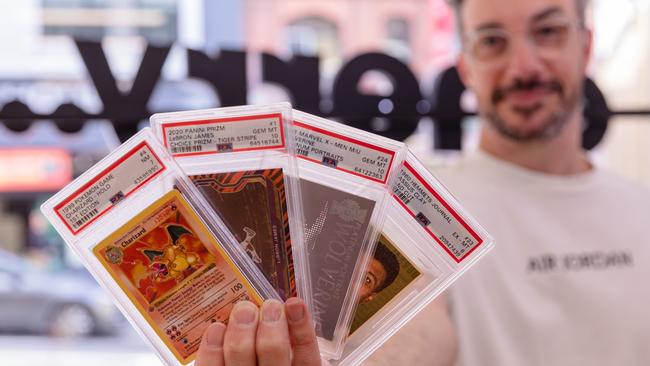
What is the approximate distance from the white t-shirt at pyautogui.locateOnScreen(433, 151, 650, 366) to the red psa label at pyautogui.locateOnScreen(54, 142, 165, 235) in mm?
774

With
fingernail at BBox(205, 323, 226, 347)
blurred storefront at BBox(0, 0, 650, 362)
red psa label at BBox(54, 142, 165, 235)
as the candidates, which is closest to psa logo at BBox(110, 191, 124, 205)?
red psa label at BBox(54, 142, 165, 235)

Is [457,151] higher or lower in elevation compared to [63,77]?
higher

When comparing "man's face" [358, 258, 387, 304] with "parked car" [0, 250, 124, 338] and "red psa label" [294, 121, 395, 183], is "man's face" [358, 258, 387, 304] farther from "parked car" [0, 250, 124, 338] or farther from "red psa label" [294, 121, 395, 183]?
"parked car" [0, 250, 124, 338]

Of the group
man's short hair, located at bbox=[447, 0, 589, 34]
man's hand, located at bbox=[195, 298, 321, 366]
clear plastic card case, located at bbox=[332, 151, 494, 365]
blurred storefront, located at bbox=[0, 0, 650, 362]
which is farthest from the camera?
blurred storefront, located at bbox=[0, 0, 650, 362]

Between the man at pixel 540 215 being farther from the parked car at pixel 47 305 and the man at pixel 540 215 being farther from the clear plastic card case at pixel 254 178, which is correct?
the parked car at pixel 47 305

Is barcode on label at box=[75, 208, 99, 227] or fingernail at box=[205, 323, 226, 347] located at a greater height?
barcode on label at box=[75, 208, 99, 227]

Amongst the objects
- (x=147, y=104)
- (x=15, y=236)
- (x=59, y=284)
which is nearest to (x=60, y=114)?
(x=147, y=104)

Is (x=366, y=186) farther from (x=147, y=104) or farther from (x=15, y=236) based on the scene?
(x=15, y=236)

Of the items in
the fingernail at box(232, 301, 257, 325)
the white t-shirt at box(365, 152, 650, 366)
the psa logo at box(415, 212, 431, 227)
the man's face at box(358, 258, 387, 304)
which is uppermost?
the psa logo at box(415, 212, 431, 227)

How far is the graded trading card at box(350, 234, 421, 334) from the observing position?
82 centimetres

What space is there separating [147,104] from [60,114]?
260mm

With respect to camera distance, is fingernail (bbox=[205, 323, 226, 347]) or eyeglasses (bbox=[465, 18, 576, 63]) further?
eyeglasses (bbox=[465, 18, 576, 63])

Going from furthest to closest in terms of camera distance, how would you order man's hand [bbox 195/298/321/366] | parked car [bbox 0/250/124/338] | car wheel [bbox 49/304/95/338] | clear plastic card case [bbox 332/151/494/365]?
1. car wheel [bbox 49/304/95/338]
2. parked car [bbox 0/250/124/338]
3. clear plastic card case [bbox 332/151/494/365]
4. man's hand [bbox 195/298/321/366]

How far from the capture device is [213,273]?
774 mm
